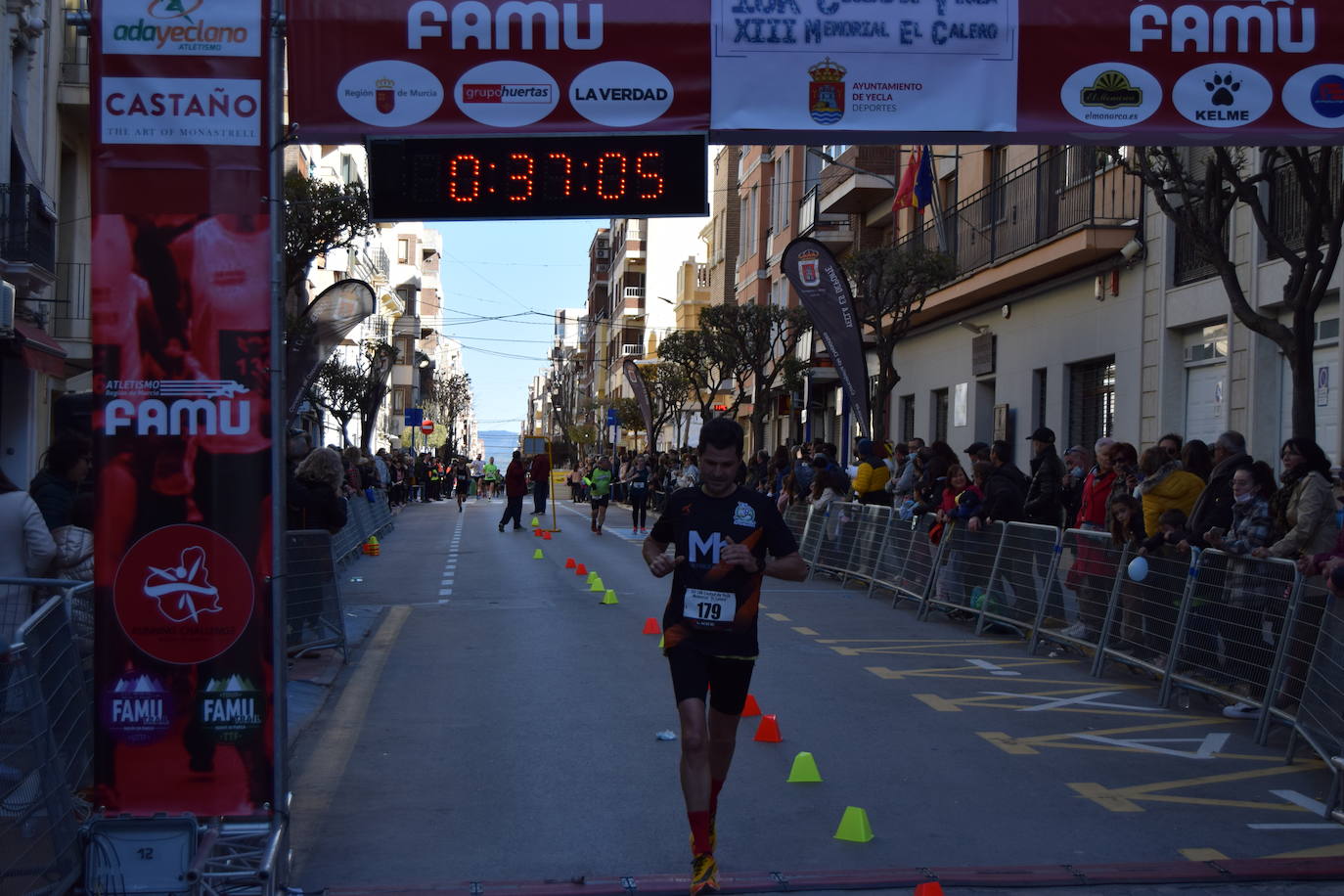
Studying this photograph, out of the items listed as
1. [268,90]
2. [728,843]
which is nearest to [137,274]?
[268,90]

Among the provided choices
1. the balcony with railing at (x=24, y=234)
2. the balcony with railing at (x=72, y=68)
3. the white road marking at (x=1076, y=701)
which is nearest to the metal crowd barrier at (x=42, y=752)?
the white road marking at (x=1076, y=701)

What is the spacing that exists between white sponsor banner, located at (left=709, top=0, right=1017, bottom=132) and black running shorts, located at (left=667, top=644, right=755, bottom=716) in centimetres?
270

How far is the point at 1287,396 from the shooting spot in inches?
712

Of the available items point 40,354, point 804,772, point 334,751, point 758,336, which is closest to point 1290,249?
point 804,772

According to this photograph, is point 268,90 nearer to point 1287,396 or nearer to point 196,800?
point 196,800

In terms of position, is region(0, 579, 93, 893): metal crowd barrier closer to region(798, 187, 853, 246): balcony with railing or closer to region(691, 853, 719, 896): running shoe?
region(691, 853, 719, 896): running shoe

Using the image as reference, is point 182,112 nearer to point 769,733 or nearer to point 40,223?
point 769,733

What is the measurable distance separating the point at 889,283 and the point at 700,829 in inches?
860

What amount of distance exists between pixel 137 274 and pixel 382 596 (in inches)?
467

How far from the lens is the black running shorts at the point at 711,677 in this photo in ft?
18.8

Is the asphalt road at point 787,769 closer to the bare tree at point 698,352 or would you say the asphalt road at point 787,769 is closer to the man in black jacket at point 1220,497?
the man in black jacket at point 1220,497

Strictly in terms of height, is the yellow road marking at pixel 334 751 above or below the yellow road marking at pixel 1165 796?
below

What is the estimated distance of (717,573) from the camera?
225 inches

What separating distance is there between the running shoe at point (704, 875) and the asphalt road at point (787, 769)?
45 cm
